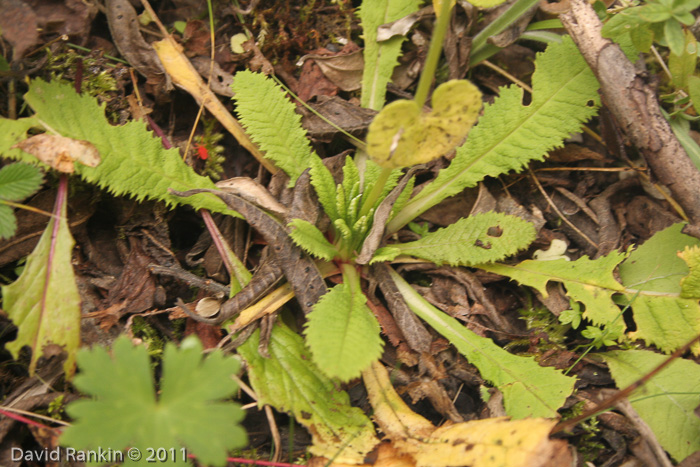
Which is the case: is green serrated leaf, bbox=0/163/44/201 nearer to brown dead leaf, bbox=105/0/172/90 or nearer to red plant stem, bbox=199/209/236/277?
red plant stem, bbox=199/209/236/277

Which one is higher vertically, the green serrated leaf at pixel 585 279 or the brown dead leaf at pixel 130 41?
the brown dead leaf at pixel 130 41

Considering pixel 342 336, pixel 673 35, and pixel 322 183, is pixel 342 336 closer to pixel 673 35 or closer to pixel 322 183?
pixel 322 183

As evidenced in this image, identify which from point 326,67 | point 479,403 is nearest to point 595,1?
point 326,67

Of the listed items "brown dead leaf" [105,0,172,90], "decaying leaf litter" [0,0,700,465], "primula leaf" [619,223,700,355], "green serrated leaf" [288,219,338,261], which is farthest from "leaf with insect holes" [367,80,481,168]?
"brown dead leaf" [105,0,172,90]

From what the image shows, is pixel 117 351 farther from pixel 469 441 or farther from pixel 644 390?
pixel 644 390

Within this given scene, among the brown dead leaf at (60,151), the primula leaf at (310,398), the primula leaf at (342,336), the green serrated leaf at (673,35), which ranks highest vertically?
the green serrated leaf at (673,35)

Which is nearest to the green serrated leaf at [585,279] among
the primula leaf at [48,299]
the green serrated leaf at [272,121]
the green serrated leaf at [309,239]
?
the green serrated leaf at [309,239]

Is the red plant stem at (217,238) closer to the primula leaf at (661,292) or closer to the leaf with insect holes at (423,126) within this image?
the leaf with insect holes at (423,126)
